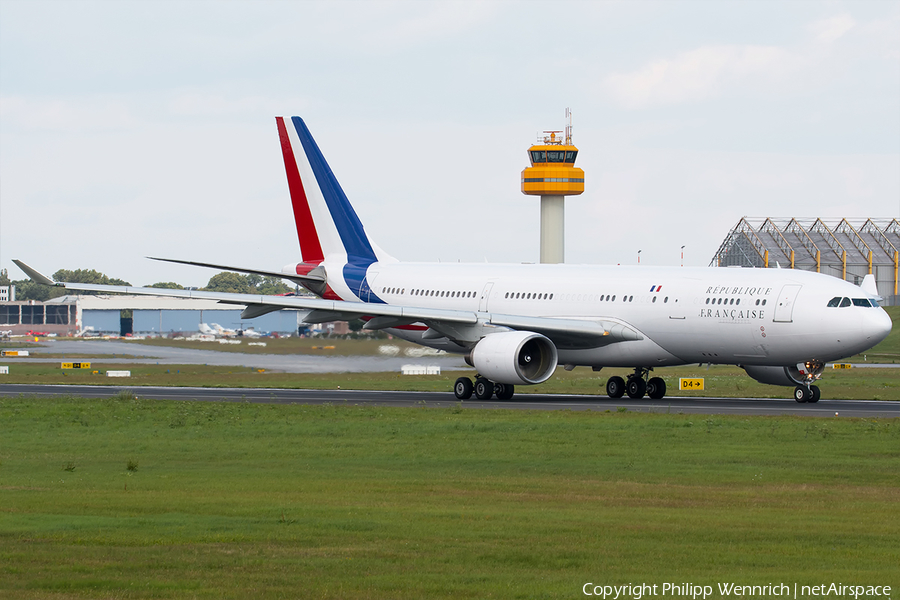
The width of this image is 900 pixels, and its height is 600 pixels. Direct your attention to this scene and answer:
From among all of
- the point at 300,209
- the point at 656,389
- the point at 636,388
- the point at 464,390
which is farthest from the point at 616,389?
the point at 300,209

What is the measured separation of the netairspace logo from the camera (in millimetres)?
10297

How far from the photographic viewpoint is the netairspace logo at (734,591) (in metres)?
10.3

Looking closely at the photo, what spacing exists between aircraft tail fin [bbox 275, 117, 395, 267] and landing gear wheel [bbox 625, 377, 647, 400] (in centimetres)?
1233

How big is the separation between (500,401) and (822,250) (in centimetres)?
8582

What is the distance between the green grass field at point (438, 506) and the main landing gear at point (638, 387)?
1133cm

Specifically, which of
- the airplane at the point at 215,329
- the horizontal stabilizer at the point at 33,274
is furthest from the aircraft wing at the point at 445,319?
the airplane at the point at 215,329

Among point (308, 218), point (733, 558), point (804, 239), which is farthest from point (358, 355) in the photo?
point (804, 239)

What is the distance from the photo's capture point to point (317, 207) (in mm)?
47906

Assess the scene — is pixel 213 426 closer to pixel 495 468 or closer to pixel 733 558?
pixel 495 468

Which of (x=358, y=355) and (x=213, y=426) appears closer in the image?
(x=213, y=426)

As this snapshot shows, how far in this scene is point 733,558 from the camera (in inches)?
473

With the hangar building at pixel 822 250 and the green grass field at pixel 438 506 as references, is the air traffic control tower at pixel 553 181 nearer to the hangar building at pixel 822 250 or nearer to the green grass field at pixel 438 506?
the hangar building at pixel 822 250

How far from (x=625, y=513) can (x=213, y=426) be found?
14.2m

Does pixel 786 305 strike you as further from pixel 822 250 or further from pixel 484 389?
pixel 822 250
